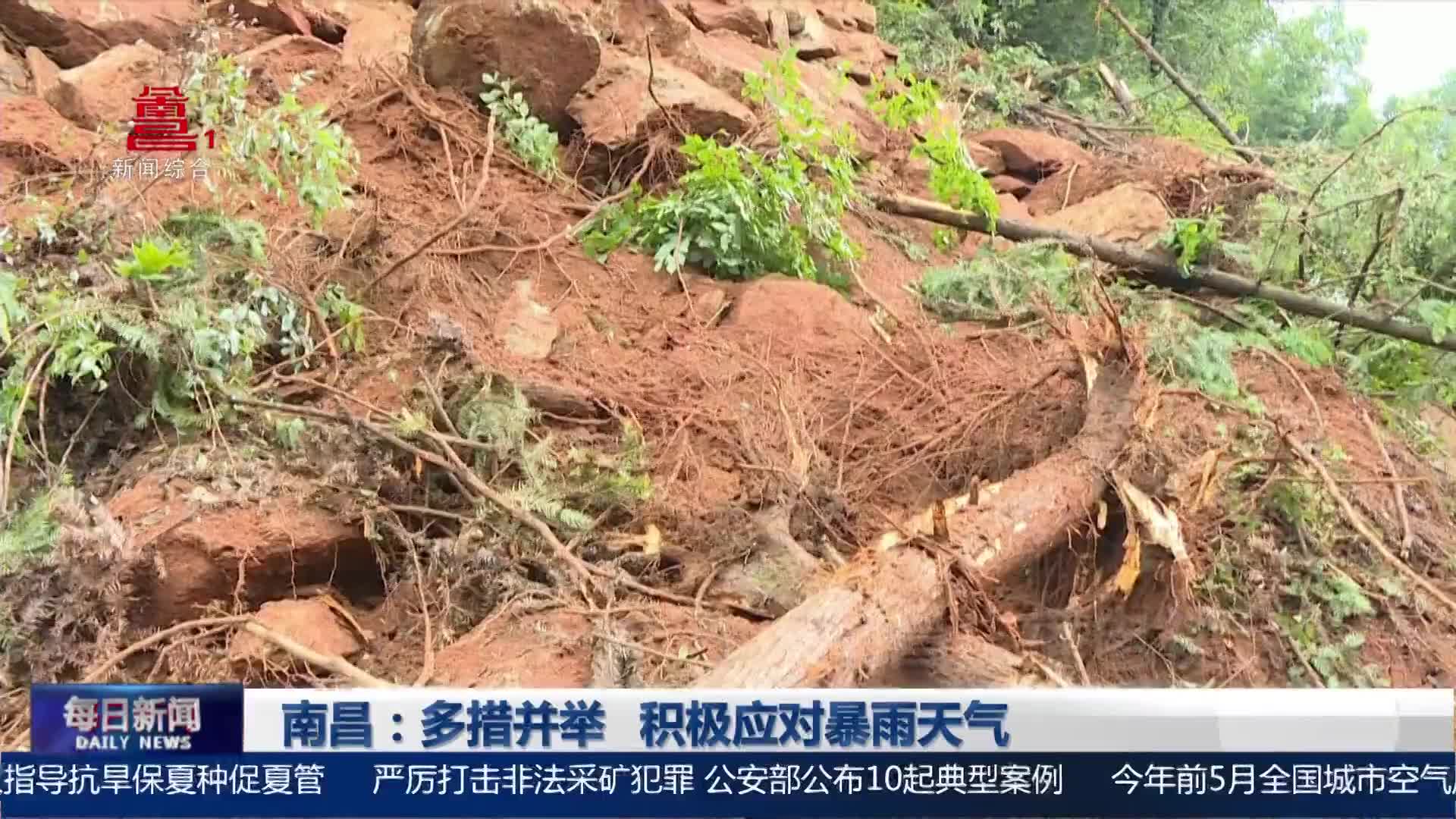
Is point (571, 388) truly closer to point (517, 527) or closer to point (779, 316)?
point (517, 527)

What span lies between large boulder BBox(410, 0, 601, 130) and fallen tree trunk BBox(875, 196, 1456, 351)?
58.3 inches

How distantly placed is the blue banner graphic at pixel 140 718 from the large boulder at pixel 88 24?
91.1 inches

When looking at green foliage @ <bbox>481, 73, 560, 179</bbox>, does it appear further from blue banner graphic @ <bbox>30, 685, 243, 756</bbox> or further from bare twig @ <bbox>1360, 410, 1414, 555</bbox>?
bare twig @ <bbox>1360, 410, 1414, 555</bbox>

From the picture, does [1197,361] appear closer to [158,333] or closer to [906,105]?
[906,105]

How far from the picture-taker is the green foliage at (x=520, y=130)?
12.5 ft

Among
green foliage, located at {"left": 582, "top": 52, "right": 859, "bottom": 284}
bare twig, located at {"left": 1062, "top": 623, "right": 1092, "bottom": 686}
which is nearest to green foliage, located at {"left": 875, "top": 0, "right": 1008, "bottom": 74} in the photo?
green foliage, located at {"left": 582, "top": 52, "right": 859, "bottom": 284}

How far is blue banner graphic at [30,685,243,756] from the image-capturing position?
1928 mm

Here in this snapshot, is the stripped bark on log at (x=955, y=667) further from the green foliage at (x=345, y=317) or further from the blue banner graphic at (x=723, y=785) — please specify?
the green foliage at (x=345, y=317)

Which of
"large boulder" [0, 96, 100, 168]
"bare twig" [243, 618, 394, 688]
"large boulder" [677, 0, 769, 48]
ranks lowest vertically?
"bare twig" [243, 618, 394, 688]

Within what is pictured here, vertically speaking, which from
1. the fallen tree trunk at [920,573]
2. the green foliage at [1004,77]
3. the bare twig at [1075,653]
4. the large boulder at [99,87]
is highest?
the green foliage at [1004,77]

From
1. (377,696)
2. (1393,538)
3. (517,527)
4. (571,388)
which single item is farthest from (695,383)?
(1393,538)

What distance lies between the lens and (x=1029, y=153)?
5598mm

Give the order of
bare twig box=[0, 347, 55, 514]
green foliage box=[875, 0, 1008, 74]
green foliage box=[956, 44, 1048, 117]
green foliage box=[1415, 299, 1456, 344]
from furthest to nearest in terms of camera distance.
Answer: green foliage box=[875, 0, 1008, 74] < green foliage box=[956, 44, 1048, 117] < green foliage box=[1415, 299, 1456, 344] < bare twig box=[0, 347, 55, 514]

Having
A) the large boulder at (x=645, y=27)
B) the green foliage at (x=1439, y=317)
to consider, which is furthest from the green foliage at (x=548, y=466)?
the green foliage at (x=1439, y=317)
